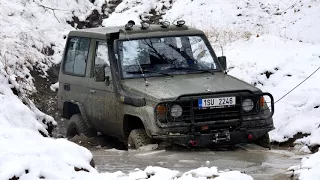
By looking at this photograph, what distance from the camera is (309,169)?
670cm

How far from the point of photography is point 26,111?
910cm

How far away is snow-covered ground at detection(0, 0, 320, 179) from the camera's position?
6.39 m

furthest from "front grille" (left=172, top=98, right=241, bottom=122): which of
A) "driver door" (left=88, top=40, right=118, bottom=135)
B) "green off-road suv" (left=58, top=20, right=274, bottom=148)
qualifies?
"driver door" (left=88, top=40, right=118, bottom=135)

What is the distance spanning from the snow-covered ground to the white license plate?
1.92m

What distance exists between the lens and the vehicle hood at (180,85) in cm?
906

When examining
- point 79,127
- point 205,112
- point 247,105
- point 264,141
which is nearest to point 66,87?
point 79,127

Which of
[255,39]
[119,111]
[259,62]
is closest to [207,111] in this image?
[119,111]

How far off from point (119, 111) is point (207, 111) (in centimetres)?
138

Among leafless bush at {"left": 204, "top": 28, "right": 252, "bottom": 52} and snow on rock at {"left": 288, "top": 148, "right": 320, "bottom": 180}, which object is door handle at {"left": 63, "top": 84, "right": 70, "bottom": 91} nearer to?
snow on rock at {"left": 288, "top": 148, "right": 320, "bottom": 180}

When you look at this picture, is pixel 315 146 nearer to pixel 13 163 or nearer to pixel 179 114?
pixel 179 114

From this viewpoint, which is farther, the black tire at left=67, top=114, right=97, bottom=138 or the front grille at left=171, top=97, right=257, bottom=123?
the black tire at left=67, top=114, right=97, bottom=138

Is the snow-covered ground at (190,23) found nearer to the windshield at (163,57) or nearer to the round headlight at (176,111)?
the windshield at (163,57)

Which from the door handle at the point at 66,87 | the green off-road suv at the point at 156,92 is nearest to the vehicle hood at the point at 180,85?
the green off-road suv at the point at 156,92

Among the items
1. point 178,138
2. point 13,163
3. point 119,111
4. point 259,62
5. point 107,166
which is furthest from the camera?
point 259,62
